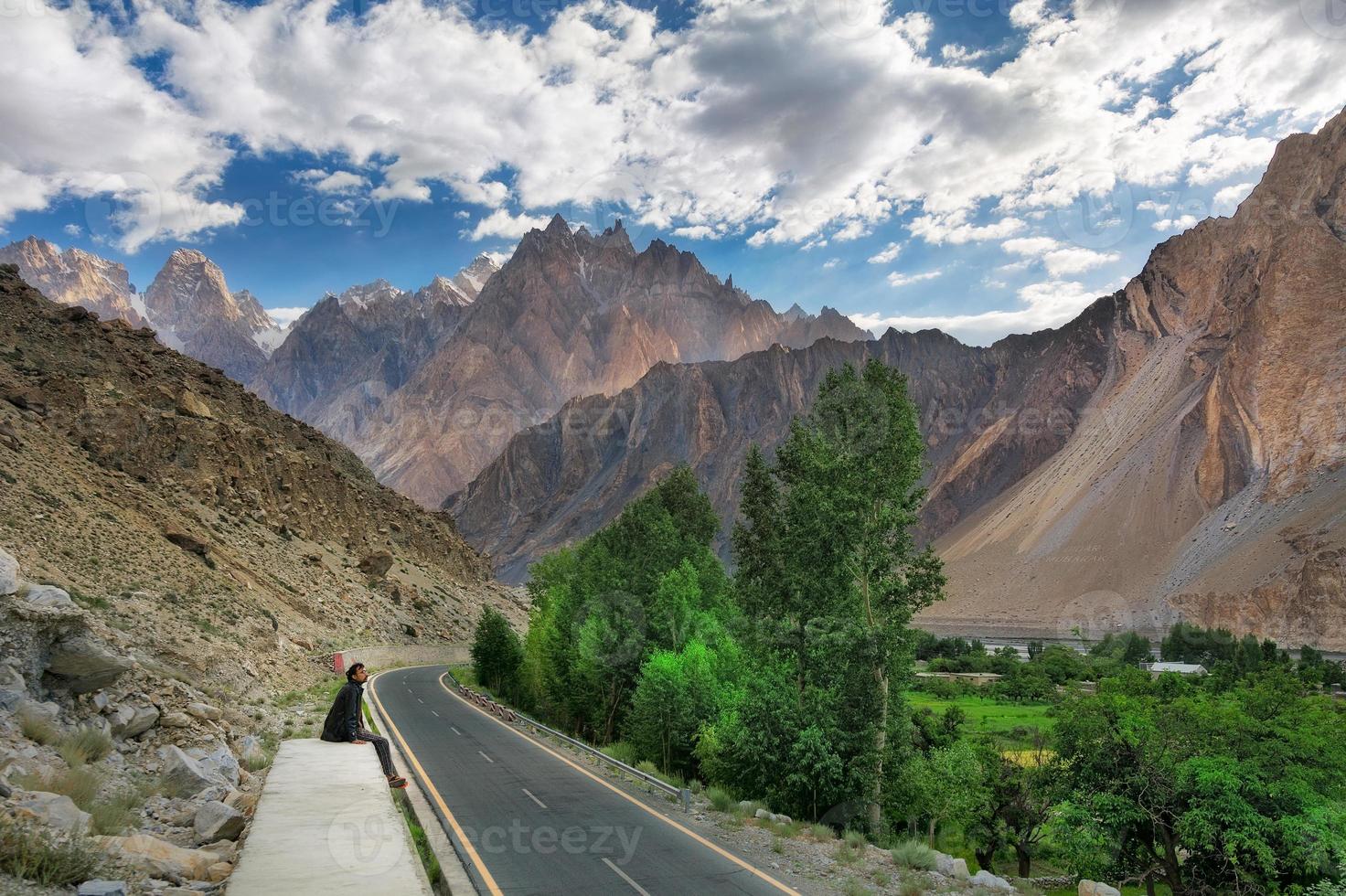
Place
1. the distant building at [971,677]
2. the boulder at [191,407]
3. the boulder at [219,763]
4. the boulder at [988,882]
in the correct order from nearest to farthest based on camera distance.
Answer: the boulder at [988,882]
the boulder at [219,763]
the boulder at [191,407]
the distant building at [971,677]

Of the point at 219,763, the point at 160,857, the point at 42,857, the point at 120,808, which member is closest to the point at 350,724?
the point at 219,763

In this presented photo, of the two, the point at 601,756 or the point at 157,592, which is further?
the point at 157,592

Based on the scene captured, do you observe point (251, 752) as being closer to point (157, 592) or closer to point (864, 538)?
point (864, 538)

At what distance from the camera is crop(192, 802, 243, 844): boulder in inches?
392

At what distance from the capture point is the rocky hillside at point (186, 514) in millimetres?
27219

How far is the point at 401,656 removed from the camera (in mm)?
65688

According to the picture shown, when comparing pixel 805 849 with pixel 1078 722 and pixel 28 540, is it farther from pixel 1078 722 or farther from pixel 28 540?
pixel 28 540

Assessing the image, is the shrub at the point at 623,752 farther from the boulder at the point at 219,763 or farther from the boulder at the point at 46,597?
the boulder at the point at 46,597

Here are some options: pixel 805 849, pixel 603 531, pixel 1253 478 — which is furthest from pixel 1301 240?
pixel 805 849

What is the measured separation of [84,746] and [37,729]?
675mm

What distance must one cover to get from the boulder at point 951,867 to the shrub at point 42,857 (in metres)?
11.7

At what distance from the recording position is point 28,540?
987 inches

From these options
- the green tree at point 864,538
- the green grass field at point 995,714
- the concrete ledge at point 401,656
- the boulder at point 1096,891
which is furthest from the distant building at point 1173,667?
the boulder at point 1096,891

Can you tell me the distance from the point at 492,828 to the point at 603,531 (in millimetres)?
39301
